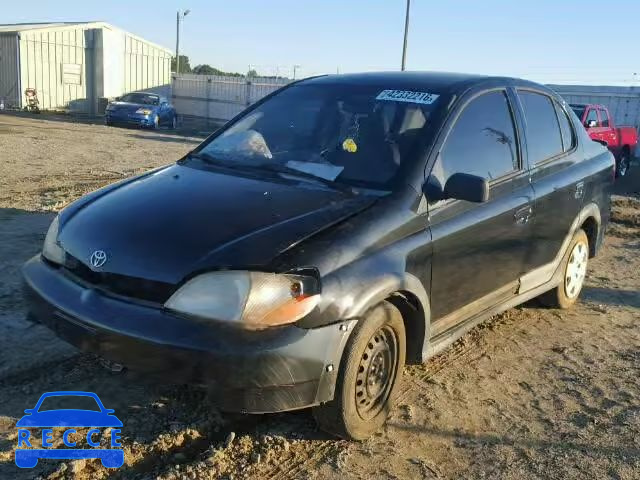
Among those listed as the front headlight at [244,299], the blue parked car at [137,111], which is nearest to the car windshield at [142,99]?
the blue parked car at [137,111]

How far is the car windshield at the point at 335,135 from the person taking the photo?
3.51 m

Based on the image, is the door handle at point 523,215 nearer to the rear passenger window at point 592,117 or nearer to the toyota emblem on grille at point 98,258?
the toyota emblem on grille at point 98,258

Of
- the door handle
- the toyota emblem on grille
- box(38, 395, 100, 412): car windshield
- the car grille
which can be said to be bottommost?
box(38, 395, 100, 412): car windshield

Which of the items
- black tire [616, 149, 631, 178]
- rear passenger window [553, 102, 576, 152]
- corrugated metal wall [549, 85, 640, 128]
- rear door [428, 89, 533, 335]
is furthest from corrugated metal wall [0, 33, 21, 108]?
rear door [428, 89, 533, 335]

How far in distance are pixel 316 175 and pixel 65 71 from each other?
29.4 m

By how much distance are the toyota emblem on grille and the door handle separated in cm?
250

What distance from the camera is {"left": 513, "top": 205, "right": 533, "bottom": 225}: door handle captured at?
4053 millimetres

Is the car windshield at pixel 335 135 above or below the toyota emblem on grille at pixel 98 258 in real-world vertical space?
above

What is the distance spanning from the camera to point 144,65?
107 ft

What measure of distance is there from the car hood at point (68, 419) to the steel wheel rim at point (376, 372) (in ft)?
3.91

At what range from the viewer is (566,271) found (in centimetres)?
513

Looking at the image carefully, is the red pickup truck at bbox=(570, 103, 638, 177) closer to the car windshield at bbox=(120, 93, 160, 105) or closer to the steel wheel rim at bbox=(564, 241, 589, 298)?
the steel wheel rim at bbox=(564, 241, 589, 298)

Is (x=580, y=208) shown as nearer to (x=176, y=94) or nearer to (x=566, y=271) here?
(x=566, y=271)

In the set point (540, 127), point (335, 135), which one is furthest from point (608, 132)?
point (335, 135)
